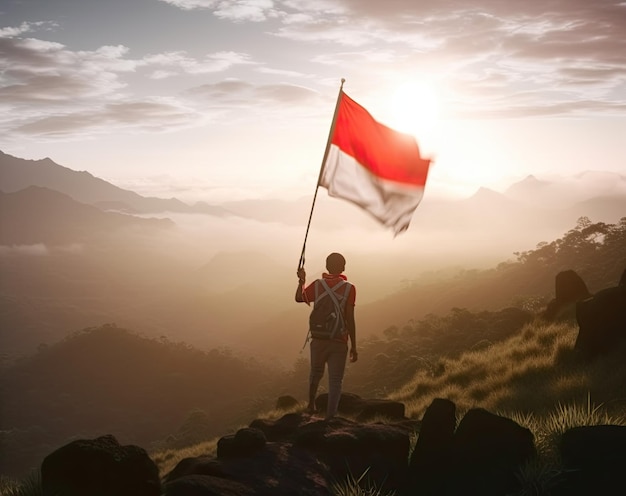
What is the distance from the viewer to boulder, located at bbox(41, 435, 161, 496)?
6.74m

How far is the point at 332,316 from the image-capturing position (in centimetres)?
915

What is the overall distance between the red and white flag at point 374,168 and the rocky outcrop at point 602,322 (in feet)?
15.2

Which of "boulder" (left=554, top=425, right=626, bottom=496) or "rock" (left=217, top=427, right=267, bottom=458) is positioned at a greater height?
"boulder" (left=554, top=425, right=626, bottom=496)

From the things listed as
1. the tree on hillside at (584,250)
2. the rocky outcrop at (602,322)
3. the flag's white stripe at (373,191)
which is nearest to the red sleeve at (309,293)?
the flag's white stripe at (373,191)


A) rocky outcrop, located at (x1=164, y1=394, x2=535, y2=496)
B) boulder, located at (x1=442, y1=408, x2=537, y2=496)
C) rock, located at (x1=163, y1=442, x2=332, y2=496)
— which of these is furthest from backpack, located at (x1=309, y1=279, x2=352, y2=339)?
boulder, located at (x1=442, y1=408, x2=537, y2=496)

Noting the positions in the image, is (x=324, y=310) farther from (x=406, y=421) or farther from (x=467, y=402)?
(x=467, y=402)

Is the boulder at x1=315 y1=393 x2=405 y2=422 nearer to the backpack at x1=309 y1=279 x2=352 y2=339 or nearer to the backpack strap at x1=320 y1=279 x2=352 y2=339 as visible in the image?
the backpack at x1=309 y1=279 x2=352 y2=339

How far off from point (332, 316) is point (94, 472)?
4341 mm

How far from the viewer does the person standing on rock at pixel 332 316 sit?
9.12 m

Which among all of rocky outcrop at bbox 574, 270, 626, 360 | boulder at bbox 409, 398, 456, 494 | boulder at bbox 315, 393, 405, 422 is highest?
rocky outcrop at bbox 574, 270, 626, 360

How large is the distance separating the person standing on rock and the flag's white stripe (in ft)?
4.51

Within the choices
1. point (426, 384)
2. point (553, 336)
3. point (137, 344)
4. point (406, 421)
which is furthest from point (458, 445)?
point (137, 344)

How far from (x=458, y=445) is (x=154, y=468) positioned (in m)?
4.24

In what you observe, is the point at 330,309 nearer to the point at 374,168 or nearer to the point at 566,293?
the point at 374,168
